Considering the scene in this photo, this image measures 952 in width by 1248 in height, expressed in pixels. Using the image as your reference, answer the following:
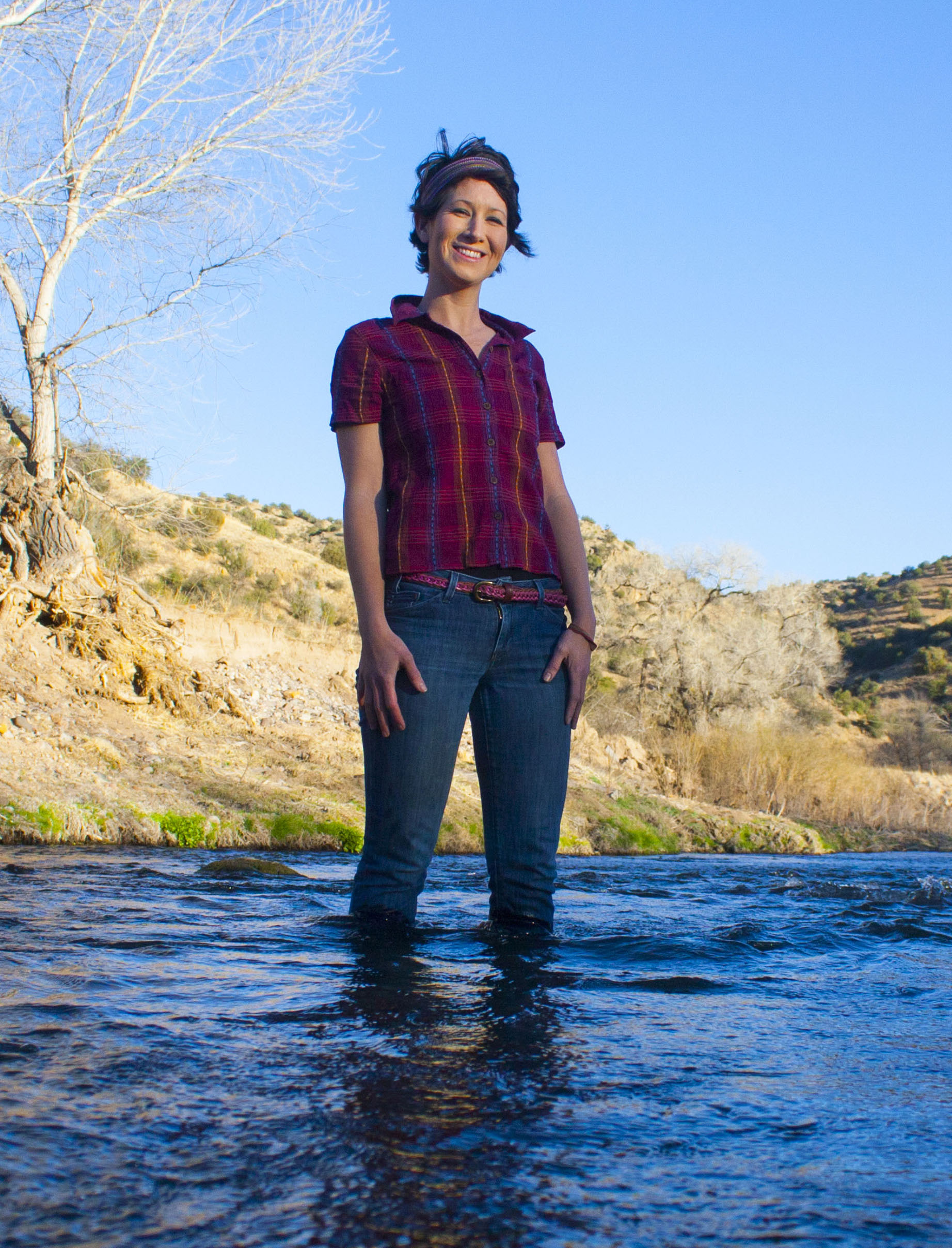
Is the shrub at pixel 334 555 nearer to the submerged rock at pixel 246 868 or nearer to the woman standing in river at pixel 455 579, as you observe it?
the submerged rock at pixel 246 868

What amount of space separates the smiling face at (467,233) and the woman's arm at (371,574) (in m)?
0.52

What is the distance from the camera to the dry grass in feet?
53.7

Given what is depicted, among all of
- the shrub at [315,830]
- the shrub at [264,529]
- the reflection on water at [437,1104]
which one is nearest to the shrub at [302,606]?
the shrub at [264,529]

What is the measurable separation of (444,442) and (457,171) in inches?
31.8

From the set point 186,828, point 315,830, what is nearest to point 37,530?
point 186,828

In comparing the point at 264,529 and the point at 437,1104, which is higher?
the point at 264,529

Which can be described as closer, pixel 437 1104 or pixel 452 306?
pixel 437 1104

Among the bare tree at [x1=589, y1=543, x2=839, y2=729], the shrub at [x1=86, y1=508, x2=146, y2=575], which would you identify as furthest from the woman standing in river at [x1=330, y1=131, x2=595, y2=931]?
the bare tree at [x1=589, y1=543, x2=839, y2=729]

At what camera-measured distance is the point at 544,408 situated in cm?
322

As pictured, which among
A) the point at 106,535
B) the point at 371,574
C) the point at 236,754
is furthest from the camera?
the point at 106,535

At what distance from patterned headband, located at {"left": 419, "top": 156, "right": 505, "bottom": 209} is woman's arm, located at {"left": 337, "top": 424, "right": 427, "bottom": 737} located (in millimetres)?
738

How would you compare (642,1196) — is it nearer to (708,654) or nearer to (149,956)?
(149,956)

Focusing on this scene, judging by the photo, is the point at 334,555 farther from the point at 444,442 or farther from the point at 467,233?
the point at 444,442

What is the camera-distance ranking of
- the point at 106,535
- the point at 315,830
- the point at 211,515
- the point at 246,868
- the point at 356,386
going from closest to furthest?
1. the point at 356,386
2. the point at 246,868
3. the point at 315,830
4. the point at 106,535
5. the point at 211,515
